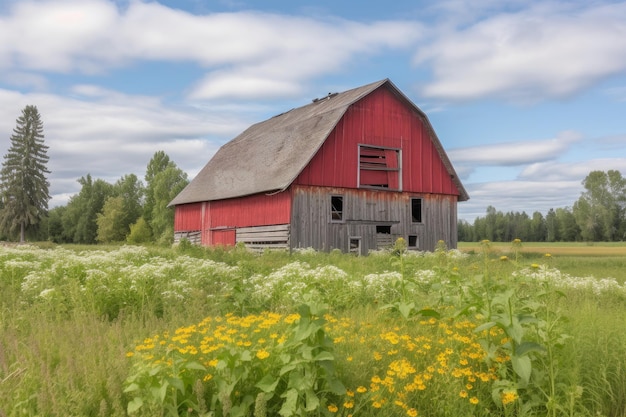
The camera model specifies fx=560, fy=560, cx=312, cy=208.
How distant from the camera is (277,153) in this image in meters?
25.2

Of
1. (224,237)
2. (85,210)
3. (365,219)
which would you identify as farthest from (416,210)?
(85,210)

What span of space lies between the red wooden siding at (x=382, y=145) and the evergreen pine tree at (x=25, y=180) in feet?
121

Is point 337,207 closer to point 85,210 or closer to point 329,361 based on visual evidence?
point 329,361

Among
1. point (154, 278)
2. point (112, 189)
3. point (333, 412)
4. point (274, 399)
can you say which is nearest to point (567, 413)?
point (333, 412)

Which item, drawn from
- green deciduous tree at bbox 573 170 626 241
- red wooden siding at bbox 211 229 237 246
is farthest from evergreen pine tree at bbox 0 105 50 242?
green deciduous tree at bbox 573 170 626 241

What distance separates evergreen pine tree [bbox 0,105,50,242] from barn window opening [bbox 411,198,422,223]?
37.6 meters

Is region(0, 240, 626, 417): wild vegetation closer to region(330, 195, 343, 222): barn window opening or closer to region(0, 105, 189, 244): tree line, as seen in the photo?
region(330, 195, 343, 222): barn window opening

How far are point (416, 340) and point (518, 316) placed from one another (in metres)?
0.98

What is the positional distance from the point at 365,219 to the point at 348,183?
5.75 feet

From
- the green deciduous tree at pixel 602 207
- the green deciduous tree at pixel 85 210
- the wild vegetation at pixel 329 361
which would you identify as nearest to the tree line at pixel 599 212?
the green deciduous tree at pixel 602 207

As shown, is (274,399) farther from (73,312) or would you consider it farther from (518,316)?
(73,312)

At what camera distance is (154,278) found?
346 inches

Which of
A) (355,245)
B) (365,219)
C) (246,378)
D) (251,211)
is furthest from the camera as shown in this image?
(251,211)

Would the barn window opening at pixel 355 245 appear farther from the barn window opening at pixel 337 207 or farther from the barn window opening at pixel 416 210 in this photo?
the barn window opening at pixel 416 210
